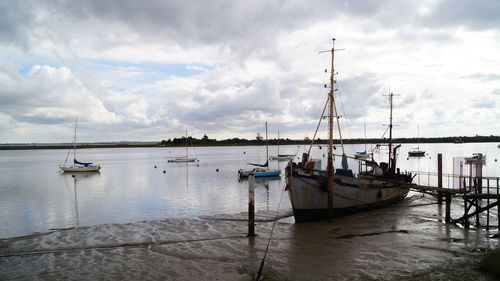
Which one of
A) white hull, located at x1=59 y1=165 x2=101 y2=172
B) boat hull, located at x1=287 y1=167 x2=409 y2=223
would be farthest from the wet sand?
white hull, located at x1=59 y1=165 x2=101 y2=172

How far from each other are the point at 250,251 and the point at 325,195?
839 cm

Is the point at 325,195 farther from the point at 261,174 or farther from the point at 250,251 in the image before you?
the point at 261,174

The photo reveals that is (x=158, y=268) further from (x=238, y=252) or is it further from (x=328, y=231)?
(x=328, y=231)

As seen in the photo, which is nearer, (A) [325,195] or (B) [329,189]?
(B) [329,189]

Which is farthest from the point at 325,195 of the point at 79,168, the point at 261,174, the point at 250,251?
the point at 79,168

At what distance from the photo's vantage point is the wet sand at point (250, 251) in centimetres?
1263

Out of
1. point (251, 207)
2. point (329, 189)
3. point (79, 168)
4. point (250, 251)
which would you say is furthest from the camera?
point (79, 168)

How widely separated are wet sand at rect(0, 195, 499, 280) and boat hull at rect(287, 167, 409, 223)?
102 cm

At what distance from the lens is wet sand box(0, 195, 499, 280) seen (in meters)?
12.6

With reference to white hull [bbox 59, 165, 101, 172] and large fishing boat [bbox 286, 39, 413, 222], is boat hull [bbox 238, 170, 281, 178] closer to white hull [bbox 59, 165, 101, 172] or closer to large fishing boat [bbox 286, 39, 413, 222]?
large fishing boat [bbox 286, 39, 413, 222]

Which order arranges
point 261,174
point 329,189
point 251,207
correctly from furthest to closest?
point 261,174 → point 329,189 → point 251,207

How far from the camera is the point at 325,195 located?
2241 cm

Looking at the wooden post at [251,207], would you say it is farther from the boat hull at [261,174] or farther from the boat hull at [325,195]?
the boat hull at [261,174]

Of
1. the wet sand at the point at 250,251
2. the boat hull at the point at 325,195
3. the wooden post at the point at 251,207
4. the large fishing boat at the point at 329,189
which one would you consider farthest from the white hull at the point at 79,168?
the wooden post at the point at 251,207
